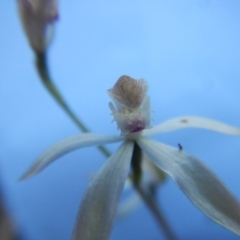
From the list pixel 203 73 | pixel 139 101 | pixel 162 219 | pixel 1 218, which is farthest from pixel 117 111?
pixel 1 218

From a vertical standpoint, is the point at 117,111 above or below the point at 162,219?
above

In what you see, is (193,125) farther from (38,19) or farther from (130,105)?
(38,19)

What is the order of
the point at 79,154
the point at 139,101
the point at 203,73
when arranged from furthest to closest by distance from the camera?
the point at 79,154, the point at 203,73, the point at 139,101

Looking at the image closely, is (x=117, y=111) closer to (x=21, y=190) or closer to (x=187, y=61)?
(x=187, y=61)

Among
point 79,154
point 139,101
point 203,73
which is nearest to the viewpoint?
point 139,101

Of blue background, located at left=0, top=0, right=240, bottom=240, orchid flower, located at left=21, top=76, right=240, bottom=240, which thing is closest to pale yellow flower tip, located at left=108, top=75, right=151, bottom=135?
orchid flower, located at left=21, top=76, right=240, bottom=240

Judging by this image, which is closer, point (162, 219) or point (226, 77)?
point (162, 219)

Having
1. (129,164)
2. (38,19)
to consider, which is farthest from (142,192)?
(38,19)

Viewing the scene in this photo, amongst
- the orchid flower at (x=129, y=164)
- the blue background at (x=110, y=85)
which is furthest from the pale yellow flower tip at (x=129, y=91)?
the blue background at (x=110, y=85)
